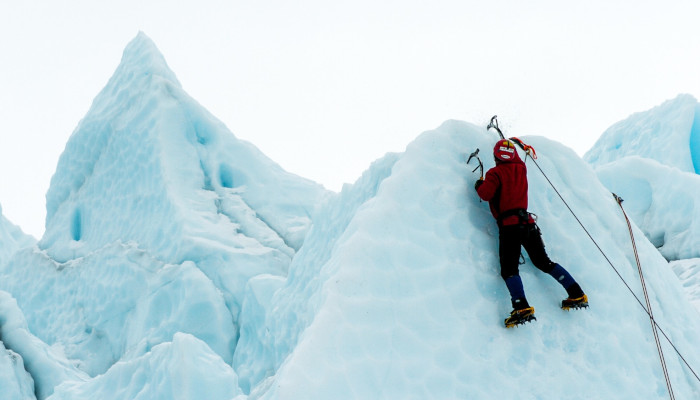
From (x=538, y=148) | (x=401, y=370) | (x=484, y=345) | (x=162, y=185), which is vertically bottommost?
(x=401, y=370)

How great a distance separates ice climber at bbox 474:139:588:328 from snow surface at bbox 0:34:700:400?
128 mm

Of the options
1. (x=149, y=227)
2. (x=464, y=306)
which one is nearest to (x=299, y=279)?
(x=464, y=306)

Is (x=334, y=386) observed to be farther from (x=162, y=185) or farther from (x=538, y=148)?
(x=162, y=185)

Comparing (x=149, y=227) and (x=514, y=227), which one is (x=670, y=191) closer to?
(x=514, y=227)

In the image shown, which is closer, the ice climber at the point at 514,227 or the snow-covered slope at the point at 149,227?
the ice climber at the point at 514,227

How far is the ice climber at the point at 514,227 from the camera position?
3.09 m

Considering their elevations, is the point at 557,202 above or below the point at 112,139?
below

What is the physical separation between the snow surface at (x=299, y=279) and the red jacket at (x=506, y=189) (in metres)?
0.18

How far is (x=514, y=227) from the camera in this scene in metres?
3.12

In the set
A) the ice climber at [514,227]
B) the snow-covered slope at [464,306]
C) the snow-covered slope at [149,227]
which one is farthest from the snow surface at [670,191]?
the snow-covered slope at [149,227]

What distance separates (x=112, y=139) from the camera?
35.1 feet

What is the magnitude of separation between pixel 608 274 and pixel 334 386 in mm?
2133

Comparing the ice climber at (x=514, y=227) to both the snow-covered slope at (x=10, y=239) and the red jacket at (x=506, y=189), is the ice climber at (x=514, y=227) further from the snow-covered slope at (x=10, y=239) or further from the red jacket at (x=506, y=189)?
the snow-covered slope at (x=10, y=239)

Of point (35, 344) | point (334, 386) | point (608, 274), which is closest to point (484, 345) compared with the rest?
point (334, 386)
